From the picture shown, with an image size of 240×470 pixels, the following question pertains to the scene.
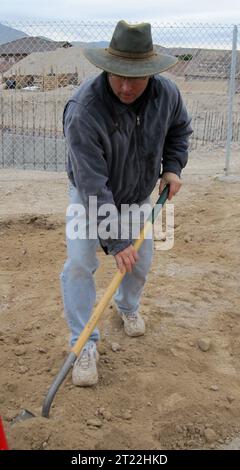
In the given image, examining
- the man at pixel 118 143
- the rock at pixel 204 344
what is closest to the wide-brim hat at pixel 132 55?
the man at pixel 118 143

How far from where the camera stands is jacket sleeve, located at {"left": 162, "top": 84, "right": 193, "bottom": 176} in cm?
253

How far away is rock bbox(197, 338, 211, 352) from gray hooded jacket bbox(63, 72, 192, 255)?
92 centimetres

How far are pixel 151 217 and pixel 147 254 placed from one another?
25cm

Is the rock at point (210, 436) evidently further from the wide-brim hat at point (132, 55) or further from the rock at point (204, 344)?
the wide-brim hat at point (132, 55)

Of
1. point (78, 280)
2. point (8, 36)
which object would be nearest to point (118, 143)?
point (78, 280)

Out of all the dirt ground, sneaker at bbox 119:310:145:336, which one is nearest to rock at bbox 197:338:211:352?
the dirt ground

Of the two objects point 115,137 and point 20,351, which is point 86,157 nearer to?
point 115,137

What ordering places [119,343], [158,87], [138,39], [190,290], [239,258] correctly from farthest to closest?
1. [239,258]
2. [190,290]
3. [119,343]
4. [158,87]
5. [138,39]

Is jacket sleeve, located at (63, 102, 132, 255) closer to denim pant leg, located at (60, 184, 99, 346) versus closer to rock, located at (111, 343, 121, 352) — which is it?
denim pant leg, located at (60, 184, 99, 346)

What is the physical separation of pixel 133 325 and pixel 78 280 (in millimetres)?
655

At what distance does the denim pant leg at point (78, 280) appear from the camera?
2.43 m

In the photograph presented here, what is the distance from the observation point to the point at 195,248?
4.41 meters
